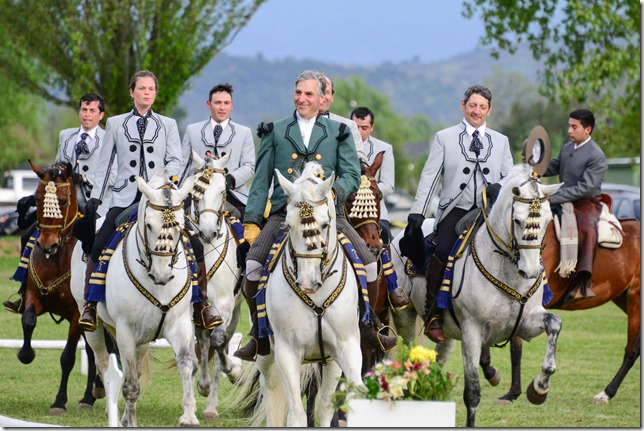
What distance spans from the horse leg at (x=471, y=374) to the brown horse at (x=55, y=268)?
409cm

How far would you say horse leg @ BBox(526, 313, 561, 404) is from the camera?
10367mm

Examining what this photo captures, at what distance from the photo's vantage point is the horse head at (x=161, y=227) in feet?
33.0

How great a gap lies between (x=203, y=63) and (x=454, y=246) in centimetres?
2190

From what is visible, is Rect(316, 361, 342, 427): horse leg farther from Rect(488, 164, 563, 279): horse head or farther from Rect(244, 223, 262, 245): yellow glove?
Rect(488, 164, 563, 279): horse head

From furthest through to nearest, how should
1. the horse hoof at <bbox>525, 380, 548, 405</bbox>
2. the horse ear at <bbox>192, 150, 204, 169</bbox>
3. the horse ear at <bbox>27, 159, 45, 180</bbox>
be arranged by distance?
1. the horse ear at <bbox>27, 159, 45, 180</bbox>
2. the horse ear at <bbox>192, 150, 204, 169</bbox>
3. the horse hoof at <bbox>525, 380, 548, 405</bbox>

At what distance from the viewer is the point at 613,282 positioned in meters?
13.9

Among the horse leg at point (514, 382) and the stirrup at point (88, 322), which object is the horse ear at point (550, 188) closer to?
the horse leg at point (514, 382)

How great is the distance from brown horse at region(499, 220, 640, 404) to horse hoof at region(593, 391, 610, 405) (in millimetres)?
153

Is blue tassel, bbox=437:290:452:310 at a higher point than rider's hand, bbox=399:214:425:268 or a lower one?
lower

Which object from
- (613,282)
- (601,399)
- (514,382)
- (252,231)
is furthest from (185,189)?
(613,282)

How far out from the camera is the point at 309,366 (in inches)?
419

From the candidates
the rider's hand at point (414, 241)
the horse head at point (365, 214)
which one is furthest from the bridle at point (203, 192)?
the rider's hand at point (414, 241)

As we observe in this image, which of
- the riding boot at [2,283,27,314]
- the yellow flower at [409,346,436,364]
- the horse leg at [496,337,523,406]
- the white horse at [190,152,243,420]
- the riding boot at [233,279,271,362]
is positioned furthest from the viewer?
the riding boot at [2,283,27,314]

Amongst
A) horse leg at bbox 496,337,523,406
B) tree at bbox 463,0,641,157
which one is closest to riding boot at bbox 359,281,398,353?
horse leg at bbox 496,337,523,406
